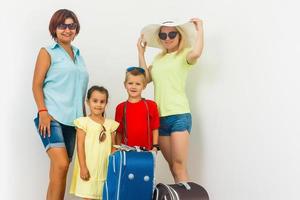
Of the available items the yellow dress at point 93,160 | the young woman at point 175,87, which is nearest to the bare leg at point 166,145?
the young woman at point 175,87

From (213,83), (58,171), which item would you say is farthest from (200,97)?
(58,171)

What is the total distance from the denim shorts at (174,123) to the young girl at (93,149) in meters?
0.32

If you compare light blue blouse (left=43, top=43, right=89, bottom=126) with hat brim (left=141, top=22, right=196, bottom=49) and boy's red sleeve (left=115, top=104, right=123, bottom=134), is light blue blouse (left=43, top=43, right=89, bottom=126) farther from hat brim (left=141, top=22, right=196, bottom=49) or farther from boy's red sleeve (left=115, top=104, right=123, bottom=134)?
hat brim (left=141, top=22, right=196, bottom=49)

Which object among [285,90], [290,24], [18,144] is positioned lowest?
[18,144]

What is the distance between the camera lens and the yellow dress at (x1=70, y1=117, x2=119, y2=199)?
7.03ft

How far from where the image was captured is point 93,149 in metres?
2.17

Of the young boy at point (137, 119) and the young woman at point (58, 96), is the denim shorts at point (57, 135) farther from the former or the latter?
the young boy at point (137, 119)

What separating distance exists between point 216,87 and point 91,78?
924 millimetres

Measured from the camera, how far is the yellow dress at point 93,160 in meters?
2.14

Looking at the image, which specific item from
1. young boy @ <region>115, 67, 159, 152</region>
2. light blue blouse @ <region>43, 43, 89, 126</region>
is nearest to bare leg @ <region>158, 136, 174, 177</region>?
young boy @ <region>115, 67, 159, 152</region>

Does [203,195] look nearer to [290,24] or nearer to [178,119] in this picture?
[178,119]

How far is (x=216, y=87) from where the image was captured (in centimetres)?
262

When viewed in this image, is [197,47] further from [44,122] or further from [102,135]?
[44,122]

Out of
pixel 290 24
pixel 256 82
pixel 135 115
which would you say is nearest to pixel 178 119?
pixel 135 115
